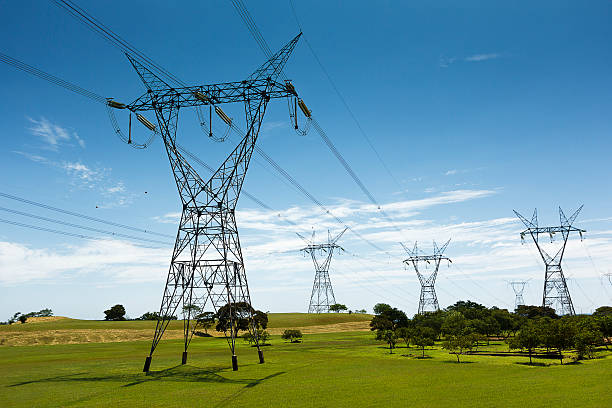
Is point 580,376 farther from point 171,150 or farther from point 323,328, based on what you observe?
point 323,328

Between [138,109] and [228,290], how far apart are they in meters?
21.1

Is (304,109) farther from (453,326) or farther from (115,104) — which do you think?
(453,326)

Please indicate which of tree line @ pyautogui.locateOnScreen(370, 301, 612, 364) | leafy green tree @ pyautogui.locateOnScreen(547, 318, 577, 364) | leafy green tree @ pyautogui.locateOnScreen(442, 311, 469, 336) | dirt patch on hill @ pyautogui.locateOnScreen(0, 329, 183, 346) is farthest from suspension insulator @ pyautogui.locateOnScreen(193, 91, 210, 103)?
dirt patch on hill @ pyautogui.locateOnScreen(0, 329, 183, 346)

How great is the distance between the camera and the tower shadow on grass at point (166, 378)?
4106cm

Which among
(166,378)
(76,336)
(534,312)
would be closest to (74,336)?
(76,336)

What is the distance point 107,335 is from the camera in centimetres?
12338

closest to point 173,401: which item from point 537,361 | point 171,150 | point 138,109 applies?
point 171,150

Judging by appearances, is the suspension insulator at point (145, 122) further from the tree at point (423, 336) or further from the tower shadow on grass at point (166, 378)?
the tree at point (423, 336)

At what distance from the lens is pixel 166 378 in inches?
1698

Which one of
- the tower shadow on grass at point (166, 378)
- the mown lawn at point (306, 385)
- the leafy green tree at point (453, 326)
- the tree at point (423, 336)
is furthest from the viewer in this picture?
the leafy green tree at point (453, 326)

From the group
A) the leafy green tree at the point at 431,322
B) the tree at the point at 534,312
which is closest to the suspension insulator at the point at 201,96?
the leafy green tree at the point at 431,322

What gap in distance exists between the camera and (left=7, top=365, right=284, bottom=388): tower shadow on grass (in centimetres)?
4106

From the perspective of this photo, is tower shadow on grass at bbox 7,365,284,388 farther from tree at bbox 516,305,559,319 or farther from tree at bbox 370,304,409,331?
tree at bbox 516,305,559,319

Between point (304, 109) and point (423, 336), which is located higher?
point (304, 109)
